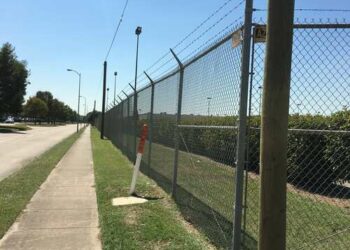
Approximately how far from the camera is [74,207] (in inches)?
360

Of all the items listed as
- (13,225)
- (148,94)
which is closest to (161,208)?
(13,225)

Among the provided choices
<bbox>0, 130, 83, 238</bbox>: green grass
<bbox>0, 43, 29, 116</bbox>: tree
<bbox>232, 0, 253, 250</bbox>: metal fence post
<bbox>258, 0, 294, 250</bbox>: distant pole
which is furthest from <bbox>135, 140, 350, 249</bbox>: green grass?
<bbox>0, 43, 29, 116</bbox>: tree

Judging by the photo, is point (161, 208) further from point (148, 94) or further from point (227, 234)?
point (148, 94)

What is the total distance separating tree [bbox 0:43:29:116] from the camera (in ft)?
211

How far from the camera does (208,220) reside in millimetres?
6695

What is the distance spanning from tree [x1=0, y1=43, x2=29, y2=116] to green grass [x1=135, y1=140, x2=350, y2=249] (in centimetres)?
5899

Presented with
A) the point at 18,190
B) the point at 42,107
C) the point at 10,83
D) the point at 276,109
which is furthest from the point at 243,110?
the point at 42,107

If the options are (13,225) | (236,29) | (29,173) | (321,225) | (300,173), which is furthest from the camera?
(29,173)

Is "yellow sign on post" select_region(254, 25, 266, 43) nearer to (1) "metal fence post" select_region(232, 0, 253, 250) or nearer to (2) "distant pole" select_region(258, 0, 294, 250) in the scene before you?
(1) "metal fence post" select_region(232, 0, 253, 250)

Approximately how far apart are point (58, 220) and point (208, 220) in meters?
2.48

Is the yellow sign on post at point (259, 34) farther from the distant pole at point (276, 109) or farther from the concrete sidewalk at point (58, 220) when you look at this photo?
the concrete sidewalk at point (58, 220)

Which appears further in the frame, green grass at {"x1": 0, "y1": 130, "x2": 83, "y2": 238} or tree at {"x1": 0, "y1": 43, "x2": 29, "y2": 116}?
tree at {"x1": 0, "y1": 43, "x2": 29, "y2": 116}

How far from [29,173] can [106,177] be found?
8.37 ft

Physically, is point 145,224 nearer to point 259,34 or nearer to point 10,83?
point 259,34
